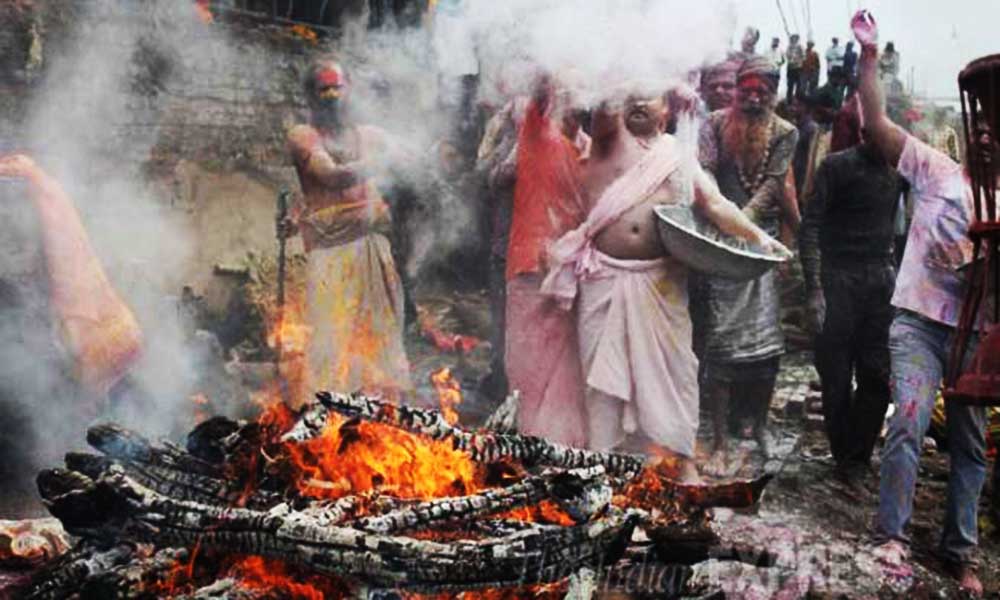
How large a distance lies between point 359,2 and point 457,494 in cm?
512

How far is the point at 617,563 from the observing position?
4082mm

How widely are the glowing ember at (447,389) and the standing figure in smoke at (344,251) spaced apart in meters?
0.22

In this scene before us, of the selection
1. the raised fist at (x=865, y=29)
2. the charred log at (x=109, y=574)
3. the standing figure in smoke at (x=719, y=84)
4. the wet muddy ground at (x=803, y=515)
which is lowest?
the wet muddy ground at (x=803, y=515)

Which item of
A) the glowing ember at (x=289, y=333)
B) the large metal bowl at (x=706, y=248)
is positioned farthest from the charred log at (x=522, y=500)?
the glowing ember at (x=289, y=333)

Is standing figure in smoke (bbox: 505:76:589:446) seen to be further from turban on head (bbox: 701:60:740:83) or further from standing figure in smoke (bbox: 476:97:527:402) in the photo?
turban on head (bbox: 701:60:740:83)

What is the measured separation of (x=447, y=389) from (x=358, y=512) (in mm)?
3127

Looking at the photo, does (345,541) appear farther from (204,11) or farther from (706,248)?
(204,11)

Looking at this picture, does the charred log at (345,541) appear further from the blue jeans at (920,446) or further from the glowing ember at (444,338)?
the glowing ember at (444,338)

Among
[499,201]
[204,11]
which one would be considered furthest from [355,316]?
[204,11]

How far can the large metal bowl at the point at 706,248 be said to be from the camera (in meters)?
6.18

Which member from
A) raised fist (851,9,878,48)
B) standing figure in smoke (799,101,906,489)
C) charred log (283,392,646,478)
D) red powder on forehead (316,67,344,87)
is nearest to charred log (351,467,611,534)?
charred log (283,392,646,478)

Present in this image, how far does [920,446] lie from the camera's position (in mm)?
5141

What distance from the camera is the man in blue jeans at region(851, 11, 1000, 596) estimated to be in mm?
5066

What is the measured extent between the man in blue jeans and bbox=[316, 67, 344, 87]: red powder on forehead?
3547 mm
